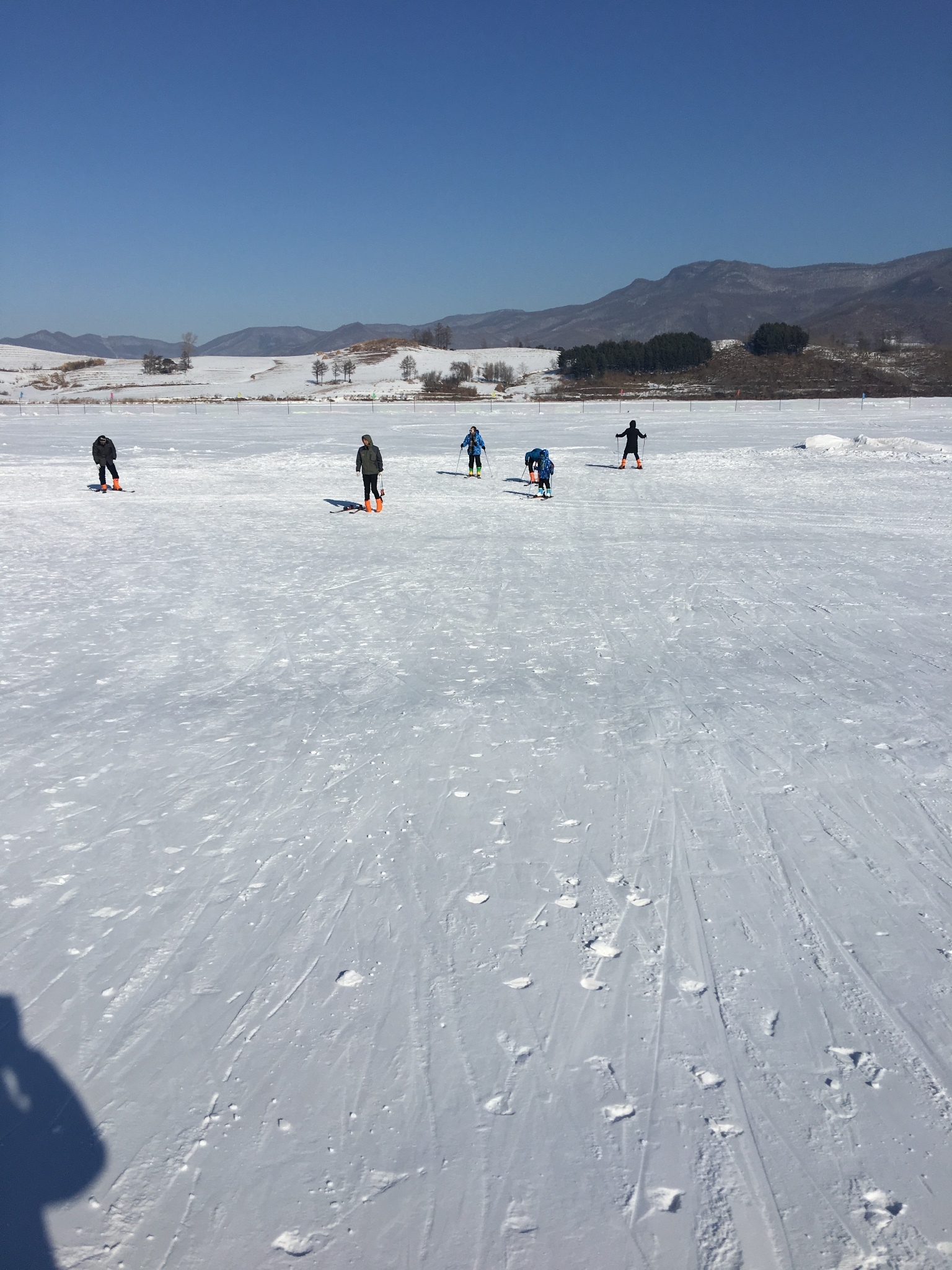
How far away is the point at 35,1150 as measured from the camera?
8.29ft

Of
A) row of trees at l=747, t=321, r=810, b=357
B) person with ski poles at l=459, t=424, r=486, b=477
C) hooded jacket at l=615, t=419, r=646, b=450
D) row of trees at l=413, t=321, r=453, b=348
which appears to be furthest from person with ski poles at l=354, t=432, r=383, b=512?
row of trees at l=413, t=321, r=453, b=348

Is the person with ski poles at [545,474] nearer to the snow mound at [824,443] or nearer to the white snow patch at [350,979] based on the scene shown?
the snow mound at [824,443]

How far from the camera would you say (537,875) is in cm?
388

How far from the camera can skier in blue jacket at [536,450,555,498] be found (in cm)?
1644

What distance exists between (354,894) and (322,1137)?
4.16 ft

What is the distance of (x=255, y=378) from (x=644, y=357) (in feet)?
132

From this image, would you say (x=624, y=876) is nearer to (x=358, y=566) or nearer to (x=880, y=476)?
(x=358, y=566)

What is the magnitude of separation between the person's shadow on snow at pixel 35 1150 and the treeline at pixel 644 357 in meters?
76.8

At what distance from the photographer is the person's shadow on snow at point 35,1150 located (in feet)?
7.52

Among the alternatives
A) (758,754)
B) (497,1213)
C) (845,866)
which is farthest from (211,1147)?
(758,754)

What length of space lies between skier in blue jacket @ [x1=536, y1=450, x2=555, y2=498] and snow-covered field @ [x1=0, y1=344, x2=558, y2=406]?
150 ft

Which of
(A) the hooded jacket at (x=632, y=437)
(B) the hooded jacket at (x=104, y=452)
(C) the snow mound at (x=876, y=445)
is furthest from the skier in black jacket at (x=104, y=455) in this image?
(C) the snow mound at (x=876, y=445)

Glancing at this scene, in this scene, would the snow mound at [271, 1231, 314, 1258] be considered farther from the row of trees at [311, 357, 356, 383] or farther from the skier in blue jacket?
the row of trees at [311, 357, 356, 383]

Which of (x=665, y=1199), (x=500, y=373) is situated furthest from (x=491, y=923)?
(x=500, y=373)
